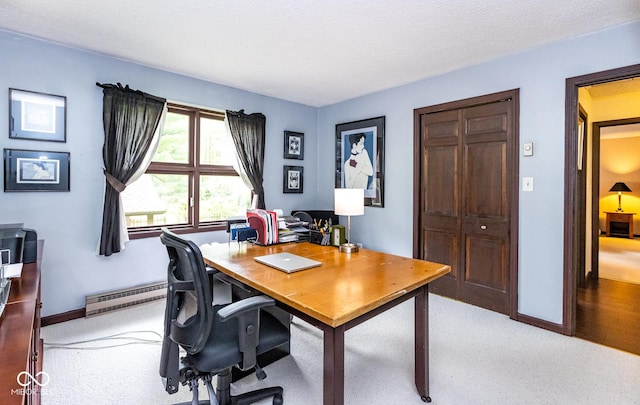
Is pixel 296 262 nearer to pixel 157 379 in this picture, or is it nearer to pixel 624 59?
pixel 157 379

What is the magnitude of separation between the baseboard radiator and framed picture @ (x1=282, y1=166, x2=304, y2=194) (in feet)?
6.51

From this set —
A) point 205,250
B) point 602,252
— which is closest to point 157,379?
point 205,250

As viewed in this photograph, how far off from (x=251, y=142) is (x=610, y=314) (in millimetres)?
4231

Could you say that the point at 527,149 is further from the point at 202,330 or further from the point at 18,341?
the point at 18,341

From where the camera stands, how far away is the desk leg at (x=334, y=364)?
124cm

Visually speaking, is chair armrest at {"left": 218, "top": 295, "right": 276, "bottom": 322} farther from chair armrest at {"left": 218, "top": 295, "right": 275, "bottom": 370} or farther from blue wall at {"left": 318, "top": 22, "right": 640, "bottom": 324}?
blue wall at {"left": 318, "top": 22, "right": 640, "bottom": 324}

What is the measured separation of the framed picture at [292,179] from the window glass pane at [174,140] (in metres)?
1.35

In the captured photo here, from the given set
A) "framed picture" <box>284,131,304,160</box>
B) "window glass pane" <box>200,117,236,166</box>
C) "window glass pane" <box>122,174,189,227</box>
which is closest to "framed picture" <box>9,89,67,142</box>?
"window glass pane" <box>122,174,189,227</box>

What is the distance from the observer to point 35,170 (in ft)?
8.60

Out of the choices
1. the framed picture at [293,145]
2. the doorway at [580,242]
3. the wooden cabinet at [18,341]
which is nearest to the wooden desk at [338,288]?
the wooden cabinet at [18,341]

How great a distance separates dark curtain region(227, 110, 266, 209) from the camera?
3809 mm

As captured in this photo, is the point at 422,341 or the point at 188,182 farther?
the point at 188,182

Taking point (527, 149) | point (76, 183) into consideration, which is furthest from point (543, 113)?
point (76, 183)

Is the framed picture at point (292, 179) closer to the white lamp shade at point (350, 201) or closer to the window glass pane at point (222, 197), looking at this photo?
the window glass pane at point (222, 197)
